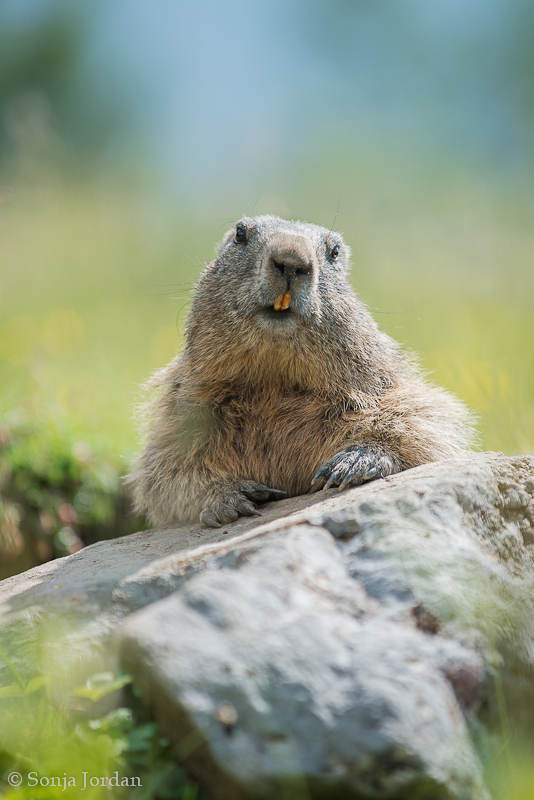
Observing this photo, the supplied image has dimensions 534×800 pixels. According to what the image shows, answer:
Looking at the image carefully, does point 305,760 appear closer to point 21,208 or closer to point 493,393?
point 493,393

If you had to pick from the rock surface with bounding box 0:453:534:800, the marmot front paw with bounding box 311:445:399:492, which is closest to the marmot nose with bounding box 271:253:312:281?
the marmot front paw with bounding box 311:445:399:492

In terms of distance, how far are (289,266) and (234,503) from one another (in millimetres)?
1515

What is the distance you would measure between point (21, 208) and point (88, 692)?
10811 millimetres

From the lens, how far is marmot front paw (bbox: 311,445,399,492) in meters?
4.08

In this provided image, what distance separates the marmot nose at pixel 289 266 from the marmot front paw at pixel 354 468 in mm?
1149

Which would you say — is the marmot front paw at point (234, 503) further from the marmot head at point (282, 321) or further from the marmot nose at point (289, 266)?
the marmot nose at point (289, 266)

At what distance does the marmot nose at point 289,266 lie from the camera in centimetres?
424

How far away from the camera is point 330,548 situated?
289 cm

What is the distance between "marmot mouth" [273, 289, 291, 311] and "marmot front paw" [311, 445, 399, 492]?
98 centimetres

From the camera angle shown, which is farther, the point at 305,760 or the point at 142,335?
the point at 142,335

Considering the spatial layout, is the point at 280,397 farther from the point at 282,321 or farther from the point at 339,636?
the point at 339,636

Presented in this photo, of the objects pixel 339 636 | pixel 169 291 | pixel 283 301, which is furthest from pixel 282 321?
pixel 169 291

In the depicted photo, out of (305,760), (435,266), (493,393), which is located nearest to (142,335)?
(435,266)

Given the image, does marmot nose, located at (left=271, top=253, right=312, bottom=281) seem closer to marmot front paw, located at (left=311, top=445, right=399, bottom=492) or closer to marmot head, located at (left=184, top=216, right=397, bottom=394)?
marmot head, located at (left=184, top=216, right=397, bottom=394)
